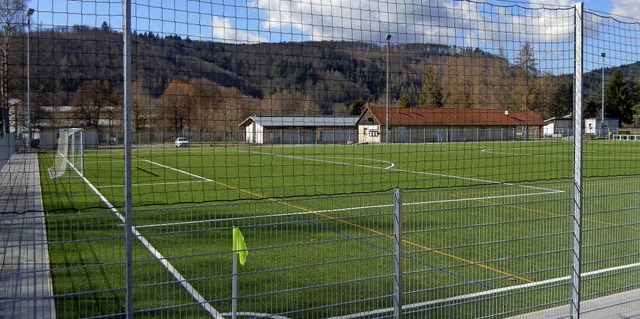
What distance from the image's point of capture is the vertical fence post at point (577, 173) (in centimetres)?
514

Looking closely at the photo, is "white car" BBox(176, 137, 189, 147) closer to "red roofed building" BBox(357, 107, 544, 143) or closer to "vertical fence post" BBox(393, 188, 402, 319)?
"vertical fence post" BBox(393, 188, 402, 319)

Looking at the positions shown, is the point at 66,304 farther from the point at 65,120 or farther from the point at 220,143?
the point at 65,120

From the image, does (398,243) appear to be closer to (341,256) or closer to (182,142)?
(182,142)

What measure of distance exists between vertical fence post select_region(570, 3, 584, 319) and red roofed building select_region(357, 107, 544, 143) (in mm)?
1417

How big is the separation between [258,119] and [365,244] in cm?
479

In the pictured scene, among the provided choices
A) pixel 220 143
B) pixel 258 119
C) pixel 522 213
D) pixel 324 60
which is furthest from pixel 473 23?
pixel 522 213

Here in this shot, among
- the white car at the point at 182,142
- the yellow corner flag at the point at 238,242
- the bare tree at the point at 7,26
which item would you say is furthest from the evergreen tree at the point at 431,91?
the bare tree at the point at 7,26

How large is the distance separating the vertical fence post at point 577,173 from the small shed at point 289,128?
80.8 inches

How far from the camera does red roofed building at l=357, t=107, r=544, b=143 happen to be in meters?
6.80

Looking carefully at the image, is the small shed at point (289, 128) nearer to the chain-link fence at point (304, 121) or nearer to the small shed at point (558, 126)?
the chain-link fence at point (304, 121)

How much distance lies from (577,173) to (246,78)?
2785mm

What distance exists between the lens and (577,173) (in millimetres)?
5137

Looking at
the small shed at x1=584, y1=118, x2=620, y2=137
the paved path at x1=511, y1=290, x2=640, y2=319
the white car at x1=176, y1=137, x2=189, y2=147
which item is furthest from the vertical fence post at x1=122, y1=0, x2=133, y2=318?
the small shed at x1=584, y1=118, x2=620, y2=137

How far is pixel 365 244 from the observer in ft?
32.1
